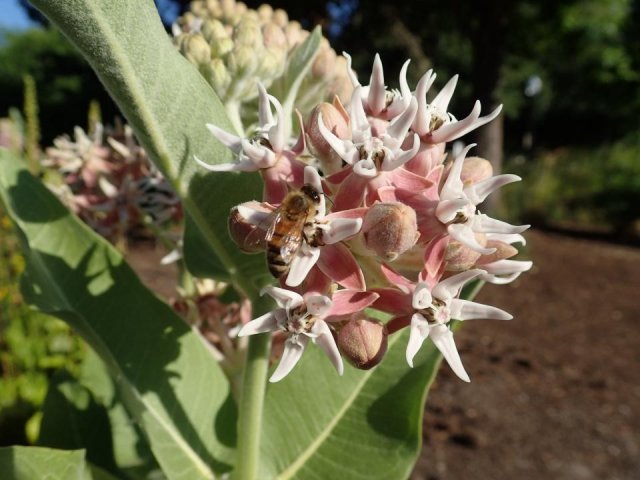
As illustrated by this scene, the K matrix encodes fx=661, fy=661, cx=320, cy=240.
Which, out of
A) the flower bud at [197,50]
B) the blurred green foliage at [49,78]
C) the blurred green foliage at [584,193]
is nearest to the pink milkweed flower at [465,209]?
the flower bud at [197,50]

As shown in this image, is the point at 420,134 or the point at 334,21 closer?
the point at 420,134

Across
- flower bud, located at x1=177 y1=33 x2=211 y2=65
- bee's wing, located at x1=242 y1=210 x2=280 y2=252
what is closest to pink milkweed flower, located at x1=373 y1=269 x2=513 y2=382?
bee's wing, located at x1=242 y1=210 x2=280 y2=252

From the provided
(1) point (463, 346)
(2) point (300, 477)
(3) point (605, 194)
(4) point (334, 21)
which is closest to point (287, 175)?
(2) point (300, 477)

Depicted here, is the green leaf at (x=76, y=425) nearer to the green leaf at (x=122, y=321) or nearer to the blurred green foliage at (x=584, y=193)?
the green leaf at (x=122, y=321)

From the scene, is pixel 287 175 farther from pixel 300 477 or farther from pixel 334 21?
pixel 334 21

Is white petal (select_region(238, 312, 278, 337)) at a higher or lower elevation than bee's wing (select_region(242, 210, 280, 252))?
lower

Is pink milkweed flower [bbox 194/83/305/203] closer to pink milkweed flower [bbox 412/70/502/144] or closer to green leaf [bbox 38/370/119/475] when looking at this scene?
pink milkweed flower [bbox 412/70/502/144]

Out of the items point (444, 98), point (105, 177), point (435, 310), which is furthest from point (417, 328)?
point (105, 177)
